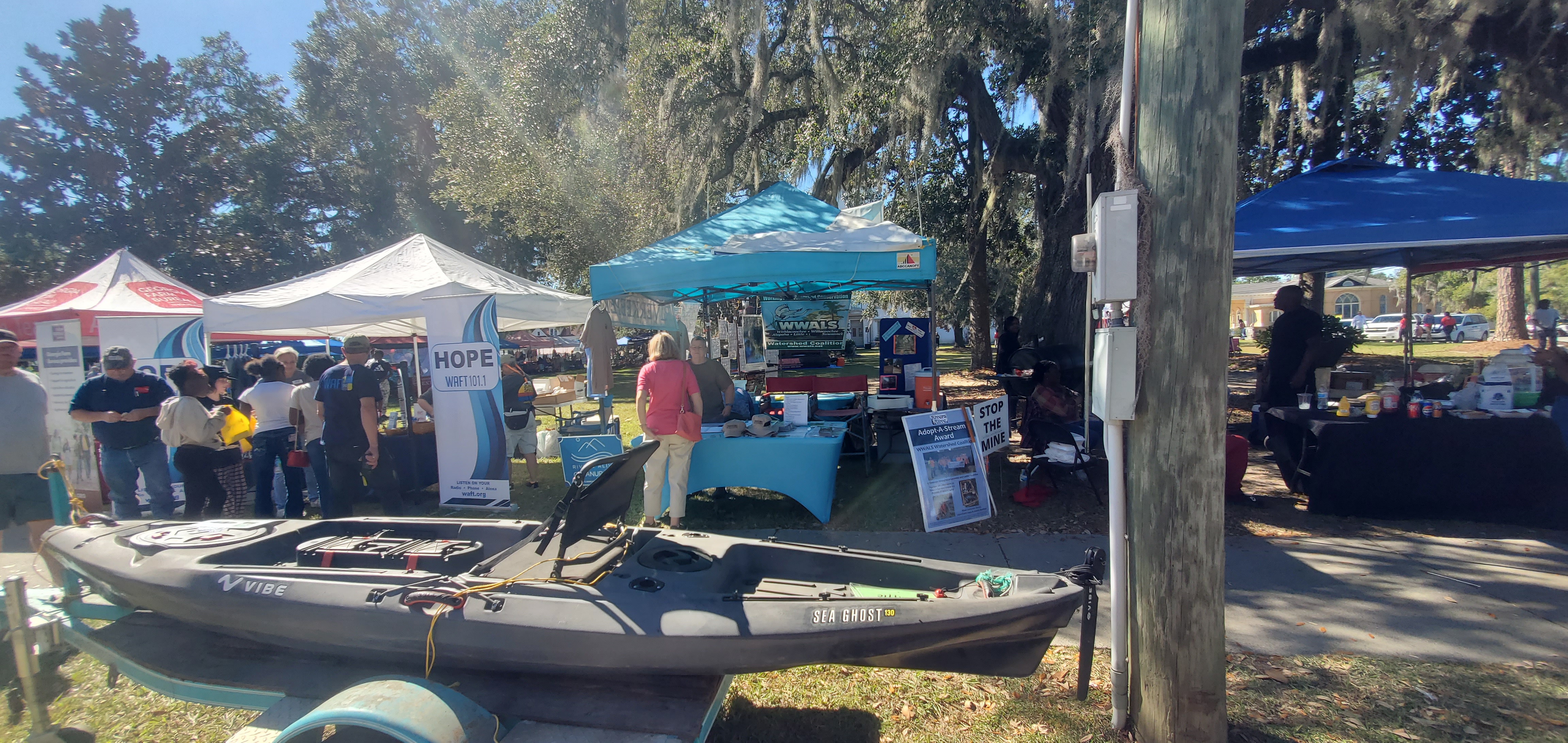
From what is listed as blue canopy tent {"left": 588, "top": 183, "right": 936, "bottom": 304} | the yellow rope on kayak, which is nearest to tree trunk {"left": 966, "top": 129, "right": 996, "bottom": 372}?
blue canopy tent {"left": 588, "top": 183, "right": 936, "bottom": 304}

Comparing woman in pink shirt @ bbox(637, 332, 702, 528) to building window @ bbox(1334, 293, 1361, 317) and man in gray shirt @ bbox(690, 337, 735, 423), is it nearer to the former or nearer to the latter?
man in gray shirt @ bbox(690, 337, 735, 423)

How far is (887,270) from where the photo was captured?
5.95 metres

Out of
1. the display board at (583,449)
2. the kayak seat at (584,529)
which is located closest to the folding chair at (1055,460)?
the display board at (583,449)

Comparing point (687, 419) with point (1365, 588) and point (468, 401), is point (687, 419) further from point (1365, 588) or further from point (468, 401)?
point (1365, 588)

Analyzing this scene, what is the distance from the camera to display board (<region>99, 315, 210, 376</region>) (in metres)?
7.64

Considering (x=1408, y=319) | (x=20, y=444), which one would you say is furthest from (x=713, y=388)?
(x=1408, y=319)

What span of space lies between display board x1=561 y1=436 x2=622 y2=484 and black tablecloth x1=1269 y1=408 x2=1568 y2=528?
624cm

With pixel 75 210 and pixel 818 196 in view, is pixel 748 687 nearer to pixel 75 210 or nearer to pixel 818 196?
pixel 818 196

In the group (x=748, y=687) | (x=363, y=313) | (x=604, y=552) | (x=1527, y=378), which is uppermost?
(x=363, y=313)

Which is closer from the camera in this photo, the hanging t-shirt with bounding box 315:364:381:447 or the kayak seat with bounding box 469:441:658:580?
the kayak seat with bounding box 469:441:658:580

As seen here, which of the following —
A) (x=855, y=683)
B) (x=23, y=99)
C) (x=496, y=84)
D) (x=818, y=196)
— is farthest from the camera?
(x=23, y=99)

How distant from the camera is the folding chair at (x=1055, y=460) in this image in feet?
18.4

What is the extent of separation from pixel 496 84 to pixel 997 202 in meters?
13.4

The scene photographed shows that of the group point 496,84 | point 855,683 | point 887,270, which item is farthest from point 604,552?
point 496,84
